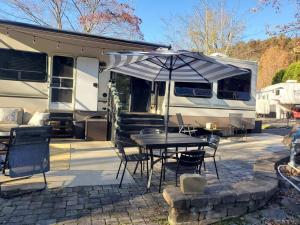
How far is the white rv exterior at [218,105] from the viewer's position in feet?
32.9

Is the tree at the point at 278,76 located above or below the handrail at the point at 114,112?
above

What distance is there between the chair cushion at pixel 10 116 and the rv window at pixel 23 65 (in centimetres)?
116

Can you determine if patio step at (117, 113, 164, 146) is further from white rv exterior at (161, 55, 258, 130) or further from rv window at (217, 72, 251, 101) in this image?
rv window at (217, 72, 251, 101)

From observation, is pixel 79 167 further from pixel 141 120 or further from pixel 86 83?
pixel 86 83

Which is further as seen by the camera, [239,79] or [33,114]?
[239,79]

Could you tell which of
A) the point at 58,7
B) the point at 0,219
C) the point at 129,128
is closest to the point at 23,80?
the point at 129,128

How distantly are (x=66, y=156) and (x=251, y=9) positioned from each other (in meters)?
5.03

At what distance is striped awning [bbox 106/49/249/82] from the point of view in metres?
4.68

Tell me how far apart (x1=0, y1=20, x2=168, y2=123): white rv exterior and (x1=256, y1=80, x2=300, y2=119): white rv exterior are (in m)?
13.1

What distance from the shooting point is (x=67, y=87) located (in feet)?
31.9

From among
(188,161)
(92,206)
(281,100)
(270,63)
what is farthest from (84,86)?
(270,63)

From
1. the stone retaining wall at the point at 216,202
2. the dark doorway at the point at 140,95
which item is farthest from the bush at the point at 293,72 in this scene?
the stone retaining wall at the point at 216,202

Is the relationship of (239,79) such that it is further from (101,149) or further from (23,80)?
(23,80)

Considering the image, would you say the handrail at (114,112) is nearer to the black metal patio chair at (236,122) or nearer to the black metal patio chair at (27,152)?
the black metal patio chair at (27,152)
